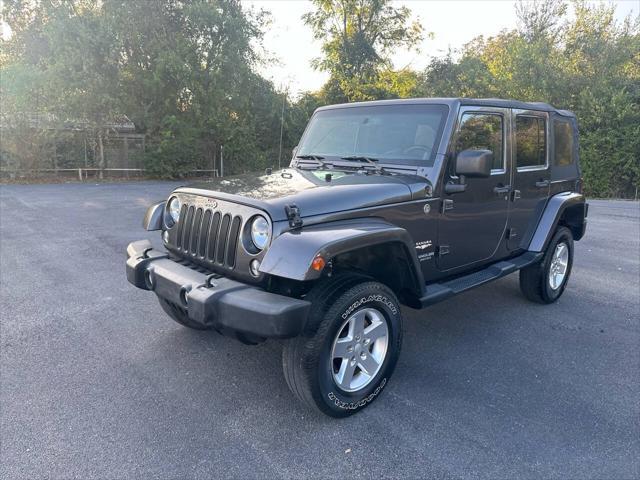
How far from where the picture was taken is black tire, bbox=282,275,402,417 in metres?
2.72

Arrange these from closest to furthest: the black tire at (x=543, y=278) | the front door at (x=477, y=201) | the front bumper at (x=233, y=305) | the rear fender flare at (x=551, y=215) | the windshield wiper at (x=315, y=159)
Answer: the front bumper at (x=233, y=305) → the front door at (x=477, y=201) → the windshield wiper at (x=315, y=159) → the rear fender flare at (x=551, y=215) → the black tire at (x=543, y=278)

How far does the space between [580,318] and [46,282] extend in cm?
568

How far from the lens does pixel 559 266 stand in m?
5.23

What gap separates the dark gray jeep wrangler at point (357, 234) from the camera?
270 centimetres

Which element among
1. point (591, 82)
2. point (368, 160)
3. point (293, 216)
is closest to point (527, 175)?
point (368, 160)

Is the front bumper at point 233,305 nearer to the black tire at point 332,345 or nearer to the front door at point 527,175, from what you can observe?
the black tire at point 332,345

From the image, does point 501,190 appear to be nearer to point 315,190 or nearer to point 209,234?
point 315,190

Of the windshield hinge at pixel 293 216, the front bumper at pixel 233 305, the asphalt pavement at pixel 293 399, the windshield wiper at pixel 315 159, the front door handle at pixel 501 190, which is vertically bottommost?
the asphalt pavement at pixel 293 399

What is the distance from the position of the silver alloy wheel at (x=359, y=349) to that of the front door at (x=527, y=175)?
81.1 inches

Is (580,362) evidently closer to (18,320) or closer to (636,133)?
(18,320)

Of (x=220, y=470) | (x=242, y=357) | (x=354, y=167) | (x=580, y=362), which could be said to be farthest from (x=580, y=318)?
(x=220, y=470)

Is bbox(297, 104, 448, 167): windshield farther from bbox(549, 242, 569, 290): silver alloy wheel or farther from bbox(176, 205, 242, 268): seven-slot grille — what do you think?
bbox(549, 242, 569, 290): silver alloy wheel

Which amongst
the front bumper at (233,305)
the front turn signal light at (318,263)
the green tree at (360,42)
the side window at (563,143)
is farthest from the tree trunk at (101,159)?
the front turn signal light at (318,263)

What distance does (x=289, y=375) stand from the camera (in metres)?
2.81
